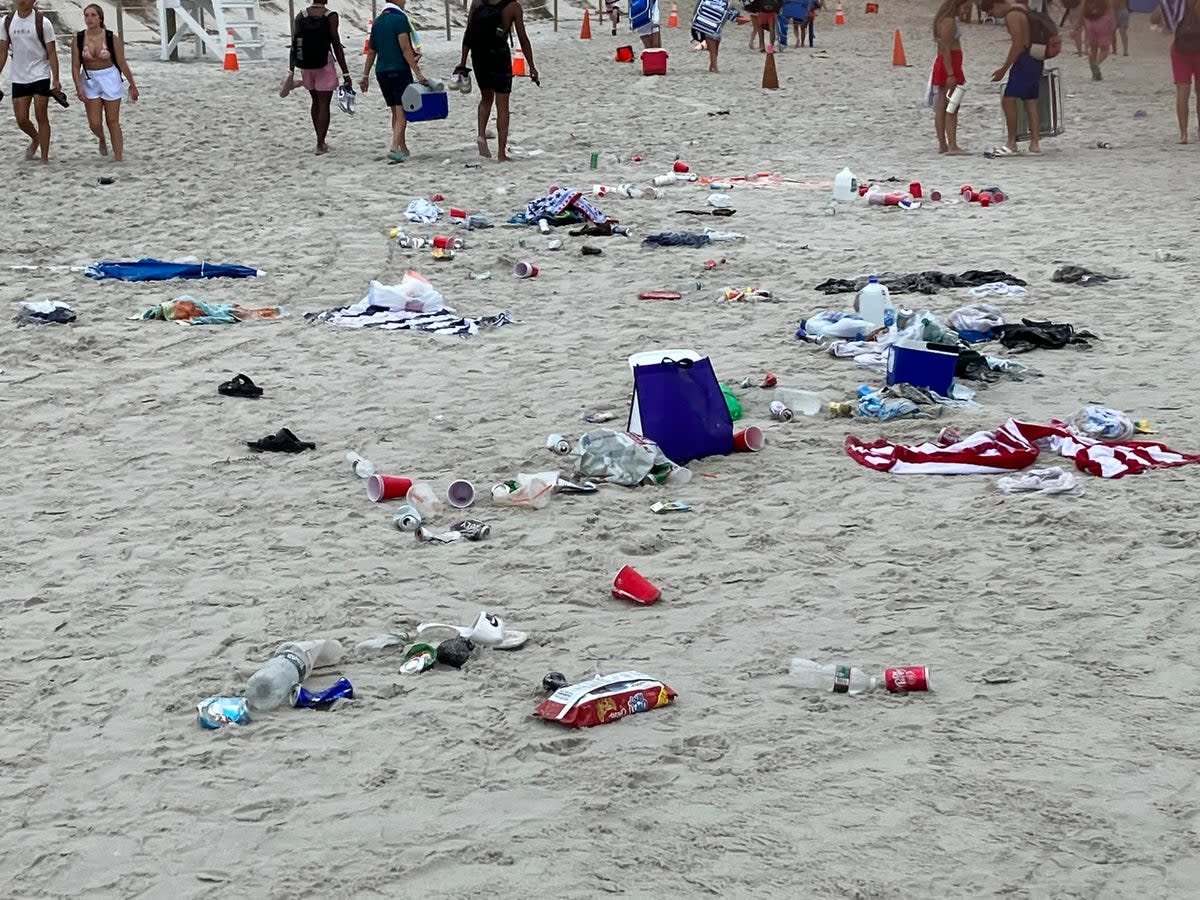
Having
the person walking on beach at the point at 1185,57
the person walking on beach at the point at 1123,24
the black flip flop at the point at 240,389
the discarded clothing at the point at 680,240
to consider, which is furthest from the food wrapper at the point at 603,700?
the person walking on beach at the point at 1123,24

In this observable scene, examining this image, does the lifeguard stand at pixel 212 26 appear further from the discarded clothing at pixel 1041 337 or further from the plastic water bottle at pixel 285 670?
the plastic water bottle at pixel 285 670

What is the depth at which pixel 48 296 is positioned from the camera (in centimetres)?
937

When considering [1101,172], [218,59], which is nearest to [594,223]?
[1101,172]

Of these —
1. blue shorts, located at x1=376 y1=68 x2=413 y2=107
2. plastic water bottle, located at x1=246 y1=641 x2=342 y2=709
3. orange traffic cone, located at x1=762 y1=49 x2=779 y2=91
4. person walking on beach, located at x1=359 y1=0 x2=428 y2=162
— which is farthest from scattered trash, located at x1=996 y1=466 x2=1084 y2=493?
orange traffic cone, located at x1=762 y1=49 x2=779 y2=91

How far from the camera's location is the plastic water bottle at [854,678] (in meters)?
4.11

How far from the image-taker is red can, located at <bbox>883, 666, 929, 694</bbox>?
13.5 feet

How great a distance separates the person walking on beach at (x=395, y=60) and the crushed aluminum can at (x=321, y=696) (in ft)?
37.5

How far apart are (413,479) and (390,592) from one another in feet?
3.95

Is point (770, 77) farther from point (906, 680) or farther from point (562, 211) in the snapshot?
point (906, 680)

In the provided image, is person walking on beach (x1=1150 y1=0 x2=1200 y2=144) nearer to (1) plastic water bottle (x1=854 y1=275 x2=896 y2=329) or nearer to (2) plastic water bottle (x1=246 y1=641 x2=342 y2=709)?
(1) plastic water bottle (x1=854 y1=275 x2=896 y2=329)

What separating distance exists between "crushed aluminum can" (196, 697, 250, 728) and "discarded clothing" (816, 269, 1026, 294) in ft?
19.2

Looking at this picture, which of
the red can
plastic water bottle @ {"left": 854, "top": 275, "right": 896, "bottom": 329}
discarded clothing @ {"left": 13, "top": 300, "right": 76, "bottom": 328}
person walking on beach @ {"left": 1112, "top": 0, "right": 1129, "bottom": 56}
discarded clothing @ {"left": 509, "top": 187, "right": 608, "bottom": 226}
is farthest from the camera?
person walking on beach @ {"left": 1112, "top": 0, "right": 1129, "bottom": 56}

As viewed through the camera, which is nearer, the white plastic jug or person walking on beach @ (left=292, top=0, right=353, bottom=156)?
the white plastic jug

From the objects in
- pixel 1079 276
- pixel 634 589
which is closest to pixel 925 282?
pixel 1079 276
